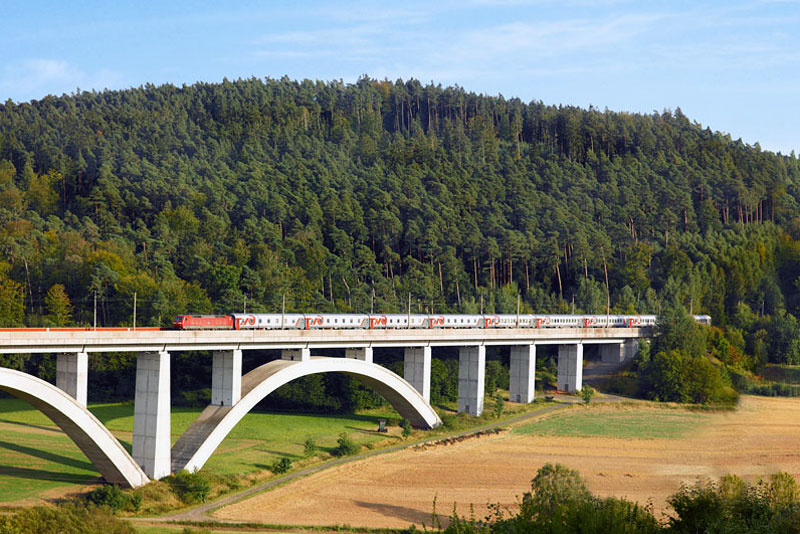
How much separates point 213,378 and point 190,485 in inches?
328

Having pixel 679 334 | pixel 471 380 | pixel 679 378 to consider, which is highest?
pixel 679 334

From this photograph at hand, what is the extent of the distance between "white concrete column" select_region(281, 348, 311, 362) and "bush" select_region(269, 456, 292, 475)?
7724mm

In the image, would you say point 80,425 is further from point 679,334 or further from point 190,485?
point 679,334

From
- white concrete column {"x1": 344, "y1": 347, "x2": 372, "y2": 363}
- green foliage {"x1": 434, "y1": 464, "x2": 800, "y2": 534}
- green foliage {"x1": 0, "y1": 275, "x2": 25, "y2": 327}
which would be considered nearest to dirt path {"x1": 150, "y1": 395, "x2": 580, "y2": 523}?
white concrete column {"x1": 344, "y1": 347, "x2": 372, "y2": 363}

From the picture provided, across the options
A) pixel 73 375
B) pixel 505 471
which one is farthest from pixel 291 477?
pixel 73 375

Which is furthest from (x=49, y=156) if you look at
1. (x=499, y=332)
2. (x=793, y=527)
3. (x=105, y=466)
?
(x=793, y=527)

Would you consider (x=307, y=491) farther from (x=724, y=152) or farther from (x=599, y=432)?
(x=724, y=152)

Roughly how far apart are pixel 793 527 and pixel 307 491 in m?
29.7

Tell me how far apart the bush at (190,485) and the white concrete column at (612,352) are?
170ft

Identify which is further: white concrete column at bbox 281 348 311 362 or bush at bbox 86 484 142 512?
white concrete column at bbox 281 348 311 362

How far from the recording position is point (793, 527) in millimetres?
25219

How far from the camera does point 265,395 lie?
182 ft

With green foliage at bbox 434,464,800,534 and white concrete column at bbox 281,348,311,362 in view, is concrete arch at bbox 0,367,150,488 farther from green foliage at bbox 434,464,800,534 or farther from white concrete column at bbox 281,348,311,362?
green foliage at bbox 434,464,800,534

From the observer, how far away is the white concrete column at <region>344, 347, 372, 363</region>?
210 ft
